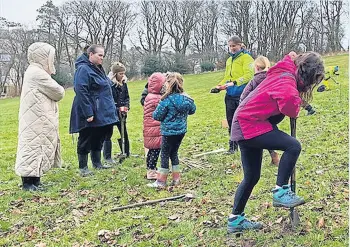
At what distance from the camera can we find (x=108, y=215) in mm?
4887

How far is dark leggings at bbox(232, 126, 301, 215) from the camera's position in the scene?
364cm

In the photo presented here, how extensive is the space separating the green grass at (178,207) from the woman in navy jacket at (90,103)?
61 cm

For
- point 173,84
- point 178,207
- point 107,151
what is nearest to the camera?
point 178,207

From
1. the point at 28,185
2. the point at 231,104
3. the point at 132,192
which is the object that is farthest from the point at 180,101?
the point at 28,185

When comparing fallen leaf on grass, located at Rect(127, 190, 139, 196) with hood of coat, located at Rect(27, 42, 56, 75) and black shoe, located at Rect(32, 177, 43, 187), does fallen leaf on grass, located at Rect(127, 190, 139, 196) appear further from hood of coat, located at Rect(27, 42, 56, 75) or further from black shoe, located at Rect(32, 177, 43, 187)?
hood of coat, located at Rect(27, 42, 56, 75)

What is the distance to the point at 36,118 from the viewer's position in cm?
575

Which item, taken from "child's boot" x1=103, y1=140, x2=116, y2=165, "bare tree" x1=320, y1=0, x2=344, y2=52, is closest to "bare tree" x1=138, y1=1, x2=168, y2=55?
"bare tree" x1=320, y1=0, x2=344, y2=52

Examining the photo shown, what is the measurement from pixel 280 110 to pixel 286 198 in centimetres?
78

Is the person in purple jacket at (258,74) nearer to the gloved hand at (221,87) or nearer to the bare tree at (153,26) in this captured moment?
the gloved hand at (221,87)

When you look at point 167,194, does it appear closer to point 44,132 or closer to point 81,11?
point 44,132

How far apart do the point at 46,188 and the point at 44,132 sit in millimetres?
839

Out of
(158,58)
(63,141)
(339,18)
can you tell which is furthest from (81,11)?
(63,141)

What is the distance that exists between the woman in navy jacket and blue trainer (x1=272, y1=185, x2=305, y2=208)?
11.0 feet

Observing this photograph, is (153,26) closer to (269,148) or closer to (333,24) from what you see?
(333,24)
